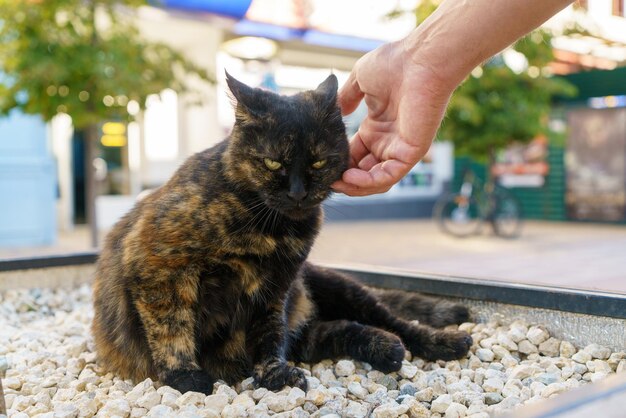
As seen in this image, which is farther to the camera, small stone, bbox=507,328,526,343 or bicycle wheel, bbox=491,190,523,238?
bicycle wheel, bbox=491,190,523,238

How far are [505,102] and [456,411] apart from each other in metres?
9.09

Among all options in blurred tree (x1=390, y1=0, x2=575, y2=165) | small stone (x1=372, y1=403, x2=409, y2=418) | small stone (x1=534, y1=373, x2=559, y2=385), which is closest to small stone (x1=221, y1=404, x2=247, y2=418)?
small stone (x1=372, y1=403, x2=409, y2=418)

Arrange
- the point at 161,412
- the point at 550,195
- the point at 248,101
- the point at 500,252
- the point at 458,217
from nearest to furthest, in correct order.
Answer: the point at 161,412
the point at 248,101
the point at 500,252
the point at 458,217
the point at 550,195

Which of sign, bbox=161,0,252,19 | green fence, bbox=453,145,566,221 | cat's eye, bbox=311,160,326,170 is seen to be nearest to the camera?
cat's eye, bbox=311,160,326,170

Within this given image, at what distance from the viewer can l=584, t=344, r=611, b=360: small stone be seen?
88.1 inches

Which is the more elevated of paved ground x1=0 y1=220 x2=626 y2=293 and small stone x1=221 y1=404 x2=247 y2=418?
small stone x1=221 y1=404 x2=247 y2=418

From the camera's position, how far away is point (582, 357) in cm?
222

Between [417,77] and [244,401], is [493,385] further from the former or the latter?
[417,77]

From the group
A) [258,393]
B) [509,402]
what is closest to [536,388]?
[509,402]

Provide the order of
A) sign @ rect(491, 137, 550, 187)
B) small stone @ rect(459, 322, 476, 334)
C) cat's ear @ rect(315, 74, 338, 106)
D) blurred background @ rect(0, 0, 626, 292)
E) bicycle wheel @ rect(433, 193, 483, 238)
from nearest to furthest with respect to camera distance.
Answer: cat's ear @ rect(315, 74, 338, 106), small stone @ rect(459, 322, 476, 334), blurred background @ rect(0, 0, 626, 292), bicycle wheel @ rect(433, 193, 483, 238), sign @ rect(491, 137, 550, 187)

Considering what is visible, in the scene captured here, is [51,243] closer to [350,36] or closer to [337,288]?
[350,36]

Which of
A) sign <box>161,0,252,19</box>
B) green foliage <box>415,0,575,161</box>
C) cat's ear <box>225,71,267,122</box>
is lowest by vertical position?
cat's ear <box>225,71,267,122</box>

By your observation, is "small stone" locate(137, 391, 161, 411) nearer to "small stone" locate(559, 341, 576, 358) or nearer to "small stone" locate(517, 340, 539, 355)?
"small stone" locate(517, 340, 539, 355)

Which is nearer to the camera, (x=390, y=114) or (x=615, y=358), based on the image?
(x=615, y=358)
